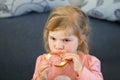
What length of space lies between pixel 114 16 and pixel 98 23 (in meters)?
0.11

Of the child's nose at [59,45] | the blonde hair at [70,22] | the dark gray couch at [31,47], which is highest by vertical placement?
the blonde hair at [70,22]

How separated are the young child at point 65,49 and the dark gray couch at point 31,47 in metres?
0.66

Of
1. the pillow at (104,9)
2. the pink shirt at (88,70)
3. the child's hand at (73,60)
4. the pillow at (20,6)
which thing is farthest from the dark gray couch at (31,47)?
the child's hand at (73,60)

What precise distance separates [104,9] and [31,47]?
1.88ft

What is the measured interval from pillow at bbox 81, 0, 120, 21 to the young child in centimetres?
94

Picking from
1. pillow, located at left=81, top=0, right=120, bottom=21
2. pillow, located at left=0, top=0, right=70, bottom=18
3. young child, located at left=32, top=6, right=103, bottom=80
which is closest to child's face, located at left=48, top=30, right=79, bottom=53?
young child, located at left=32, top=6, right=103, bottom=80

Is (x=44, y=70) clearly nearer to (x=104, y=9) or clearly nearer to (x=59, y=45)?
(x=59, y=45)

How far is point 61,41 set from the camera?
3.42 ft

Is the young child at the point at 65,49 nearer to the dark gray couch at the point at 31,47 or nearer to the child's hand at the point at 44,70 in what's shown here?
the child's hand at the point at 44,70

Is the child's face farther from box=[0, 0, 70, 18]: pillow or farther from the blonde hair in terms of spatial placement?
box=[0, 0, 70, 18]: pillow

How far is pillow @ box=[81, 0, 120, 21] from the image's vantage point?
2035 millimetres

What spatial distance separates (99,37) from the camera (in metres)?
1.85

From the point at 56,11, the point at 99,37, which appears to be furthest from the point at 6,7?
the point at 56,11

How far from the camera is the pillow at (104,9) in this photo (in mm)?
2035
